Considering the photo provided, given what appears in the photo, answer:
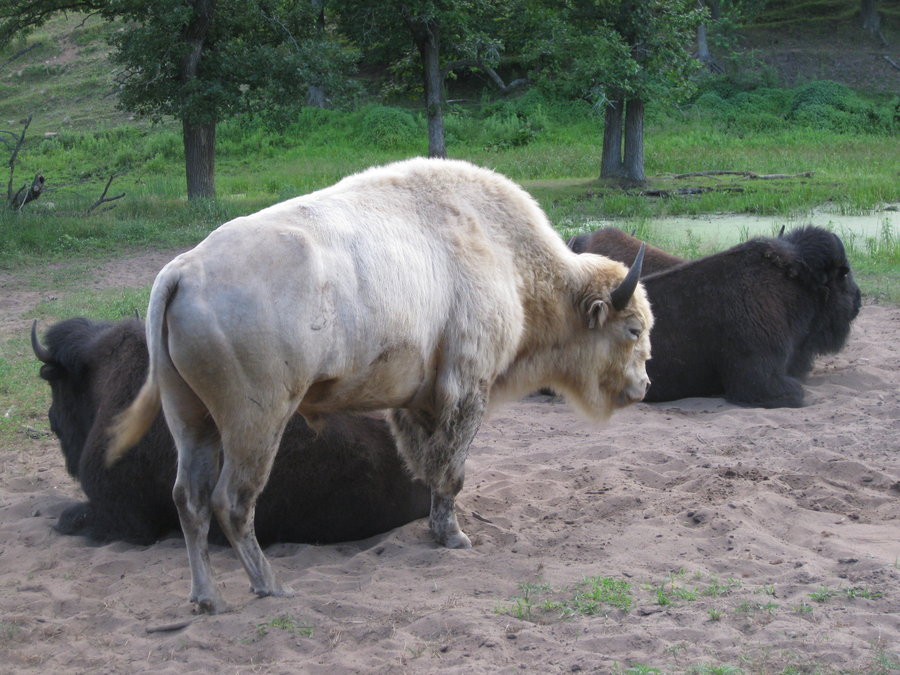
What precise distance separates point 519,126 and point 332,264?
74.2 feet

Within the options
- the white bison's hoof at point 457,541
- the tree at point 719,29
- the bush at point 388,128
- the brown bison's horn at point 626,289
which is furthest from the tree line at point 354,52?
the white bison's hoof at point 457,541

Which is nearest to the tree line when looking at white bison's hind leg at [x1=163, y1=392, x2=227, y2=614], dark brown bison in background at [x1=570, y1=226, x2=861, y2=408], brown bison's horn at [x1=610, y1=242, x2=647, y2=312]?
dark brown bison in background at [x1=570, y1=226, x2=861, y2=408]

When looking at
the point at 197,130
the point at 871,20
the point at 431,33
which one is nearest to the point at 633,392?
the point at 197,130

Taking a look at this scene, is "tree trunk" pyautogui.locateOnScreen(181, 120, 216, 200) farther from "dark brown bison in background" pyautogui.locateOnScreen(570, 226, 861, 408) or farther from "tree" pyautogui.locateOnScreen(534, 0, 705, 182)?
"dark brown bison in background" pyautogui.locateOnScreen(570, 226, 861, 408)

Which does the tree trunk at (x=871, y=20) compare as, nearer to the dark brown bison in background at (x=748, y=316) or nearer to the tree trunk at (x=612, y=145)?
the tree trunk at (x=612, y=145)

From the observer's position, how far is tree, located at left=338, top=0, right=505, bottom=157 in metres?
18.7

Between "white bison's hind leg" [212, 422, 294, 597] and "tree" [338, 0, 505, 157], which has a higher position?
"tree" [338, 0, 505, 157]

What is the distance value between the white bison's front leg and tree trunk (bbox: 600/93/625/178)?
1529cm

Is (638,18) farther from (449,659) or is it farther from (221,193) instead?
(449,659)

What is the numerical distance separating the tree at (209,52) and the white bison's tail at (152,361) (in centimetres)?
1328

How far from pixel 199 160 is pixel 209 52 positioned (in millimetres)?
2013

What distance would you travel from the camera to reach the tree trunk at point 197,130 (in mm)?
17094

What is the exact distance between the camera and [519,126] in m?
26.1

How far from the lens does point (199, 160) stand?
59.6 feet
